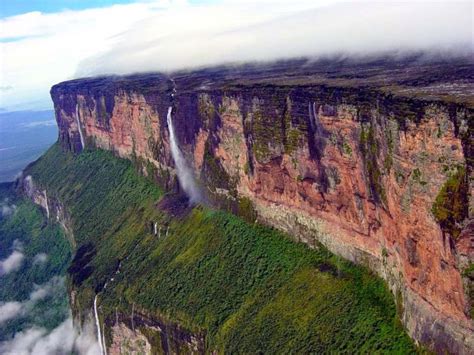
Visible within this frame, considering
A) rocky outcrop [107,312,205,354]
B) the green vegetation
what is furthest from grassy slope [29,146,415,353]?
the green vegetation

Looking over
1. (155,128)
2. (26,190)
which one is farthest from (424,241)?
(26,190)

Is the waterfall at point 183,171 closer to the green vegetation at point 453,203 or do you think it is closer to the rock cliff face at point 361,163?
the rock cliff face at point 361,163

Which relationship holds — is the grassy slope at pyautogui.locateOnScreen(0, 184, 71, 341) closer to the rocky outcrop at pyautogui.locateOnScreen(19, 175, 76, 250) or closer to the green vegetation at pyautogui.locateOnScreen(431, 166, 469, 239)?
the rocky outcrop at pyautogui.locateOnScreen(19, 175, 76, 250)

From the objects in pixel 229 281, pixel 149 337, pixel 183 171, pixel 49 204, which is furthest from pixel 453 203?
pixel 49 204

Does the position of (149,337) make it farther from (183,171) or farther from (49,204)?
(49,204)

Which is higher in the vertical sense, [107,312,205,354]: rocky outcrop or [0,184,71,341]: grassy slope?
[107,312,205,354]: rocky outcrop
